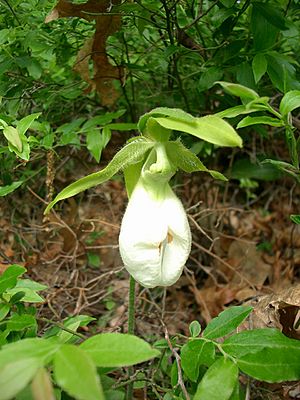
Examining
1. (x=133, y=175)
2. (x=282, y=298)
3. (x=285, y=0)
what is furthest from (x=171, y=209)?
(x=285, y=0)

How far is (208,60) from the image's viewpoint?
1.44 metres

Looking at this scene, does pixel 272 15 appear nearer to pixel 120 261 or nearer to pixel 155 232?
pixel 155 232

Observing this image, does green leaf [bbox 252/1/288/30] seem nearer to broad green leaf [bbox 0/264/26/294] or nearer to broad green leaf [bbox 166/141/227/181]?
broad green leaf [bbox 166/141/227/181]

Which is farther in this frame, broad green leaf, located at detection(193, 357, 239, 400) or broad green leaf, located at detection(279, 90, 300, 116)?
broad green leaf, located at detection(279, 90, 300, 116)

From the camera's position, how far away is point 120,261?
1967 mm

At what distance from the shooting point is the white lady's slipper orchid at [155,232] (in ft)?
2.98

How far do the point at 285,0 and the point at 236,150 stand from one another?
81 centimetres

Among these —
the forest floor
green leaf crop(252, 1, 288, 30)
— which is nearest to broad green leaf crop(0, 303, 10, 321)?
the forest floor

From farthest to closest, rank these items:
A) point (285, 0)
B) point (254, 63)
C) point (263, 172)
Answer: point (263, 172), point (285, 0), point (254, 63)

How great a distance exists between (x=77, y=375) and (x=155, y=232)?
0.39 meters

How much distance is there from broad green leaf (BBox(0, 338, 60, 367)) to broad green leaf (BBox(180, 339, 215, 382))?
0.33 m

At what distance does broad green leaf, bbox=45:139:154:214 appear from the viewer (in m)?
0.98

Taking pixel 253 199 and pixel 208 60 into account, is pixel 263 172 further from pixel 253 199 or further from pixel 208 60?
pixel 208 60

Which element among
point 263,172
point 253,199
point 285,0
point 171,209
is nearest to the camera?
point 171,209
